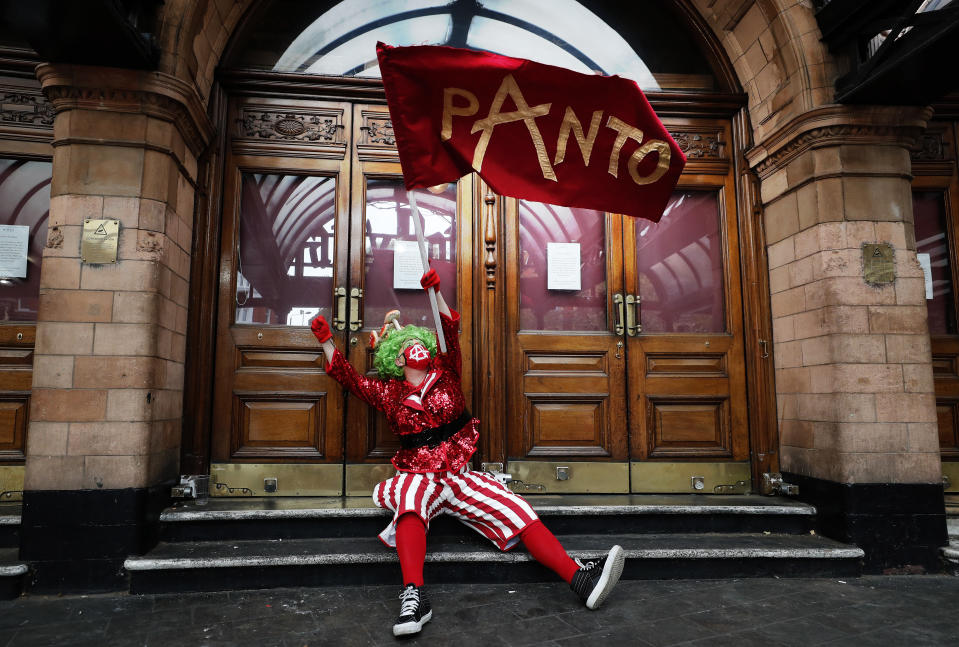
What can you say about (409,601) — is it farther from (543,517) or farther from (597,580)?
(543,517)

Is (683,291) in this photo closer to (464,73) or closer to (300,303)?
(464,73)

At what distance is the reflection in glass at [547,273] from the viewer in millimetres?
4555

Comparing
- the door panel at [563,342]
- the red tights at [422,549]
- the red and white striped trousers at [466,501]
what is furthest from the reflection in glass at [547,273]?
the red tights at [422,549]

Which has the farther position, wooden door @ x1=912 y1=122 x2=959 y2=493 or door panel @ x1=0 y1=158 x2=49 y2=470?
wooden door @ x1=912 y1=122 x2=959 y2=493

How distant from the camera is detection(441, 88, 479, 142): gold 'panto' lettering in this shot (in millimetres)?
3111

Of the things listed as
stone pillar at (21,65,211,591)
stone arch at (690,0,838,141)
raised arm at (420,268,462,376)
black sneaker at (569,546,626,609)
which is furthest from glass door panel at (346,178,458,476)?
stone arch at (690,0,838,141)

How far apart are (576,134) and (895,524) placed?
3226 millimetres

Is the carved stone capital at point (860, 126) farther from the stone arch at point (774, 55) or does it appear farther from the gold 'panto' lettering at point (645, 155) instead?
the gold 'panto' lettering at point (645, 155)

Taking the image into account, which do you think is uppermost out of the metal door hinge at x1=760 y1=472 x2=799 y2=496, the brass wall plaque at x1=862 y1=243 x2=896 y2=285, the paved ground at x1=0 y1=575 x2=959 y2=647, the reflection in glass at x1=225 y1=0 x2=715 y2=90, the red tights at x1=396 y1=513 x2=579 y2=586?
the reflection in glass at x1=225 y1=0 x2=715 y2=90

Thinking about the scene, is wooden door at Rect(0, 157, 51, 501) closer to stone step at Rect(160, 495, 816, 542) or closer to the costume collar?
stone step at Rect(160, 495, 816, 542)

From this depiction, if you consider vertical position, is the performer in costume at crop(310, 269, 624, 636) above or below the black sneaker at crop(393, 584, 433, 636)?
above

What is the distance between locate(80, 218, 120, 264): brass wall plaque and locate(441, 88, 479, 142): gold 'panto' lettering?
2123 mm

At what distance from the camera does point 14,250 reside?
405cm

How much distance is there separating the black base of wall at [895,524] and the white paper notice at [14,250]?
5.86 m
